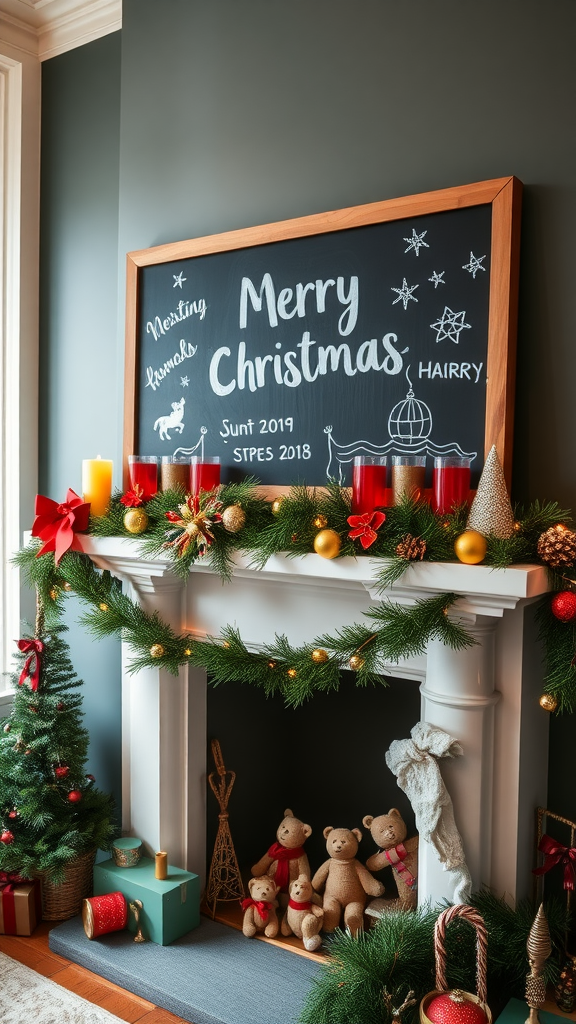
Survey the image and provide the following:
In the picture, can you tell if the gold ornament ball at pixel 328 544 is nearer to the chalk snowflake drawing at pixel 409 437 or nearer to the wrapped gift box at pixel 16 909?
the chalk snowflake drawing at pixel 409 437

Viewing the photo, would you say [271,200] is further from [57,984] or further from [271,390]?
[57,984]

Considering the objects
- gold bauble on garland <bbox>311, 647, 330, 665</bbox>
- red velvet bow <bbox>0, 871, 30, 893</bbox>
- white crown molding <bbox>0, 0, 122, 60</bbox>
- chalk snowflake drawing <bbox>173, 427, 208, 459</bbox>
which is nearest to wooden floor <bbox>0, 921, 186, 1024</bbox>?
red velvet bow <bbox>0, 871, 30, 893</bbox>

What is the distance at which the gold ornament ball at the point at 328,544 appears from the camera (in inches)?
66.5

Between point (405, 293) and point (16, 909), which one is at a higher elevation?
point (405, 293)

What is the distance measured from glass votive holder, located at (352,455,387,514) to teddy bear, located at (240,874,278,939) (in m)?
1.17

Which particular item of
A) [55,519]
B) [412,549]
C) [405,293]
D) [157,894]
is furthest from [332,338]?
[157,894]

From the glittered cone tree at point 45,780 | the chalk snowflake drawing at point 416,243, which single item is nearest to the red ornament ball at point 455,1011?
the glittered cone tree at point 45,780

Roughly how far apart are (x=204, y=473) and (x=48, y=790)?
1.03 meters

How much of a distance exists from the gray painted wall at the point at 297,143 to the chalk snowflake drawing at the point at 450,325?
0.14 meters

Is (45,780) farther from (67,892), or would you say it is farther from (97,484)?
(97,484)

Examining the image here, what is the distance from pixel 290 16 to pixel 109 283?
3.27 ft

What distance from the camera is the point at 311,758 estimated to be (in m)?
2.65

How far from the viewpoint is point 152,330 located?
2.30 meters

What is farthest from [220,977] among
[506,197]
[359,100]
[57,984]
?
[359,100]
